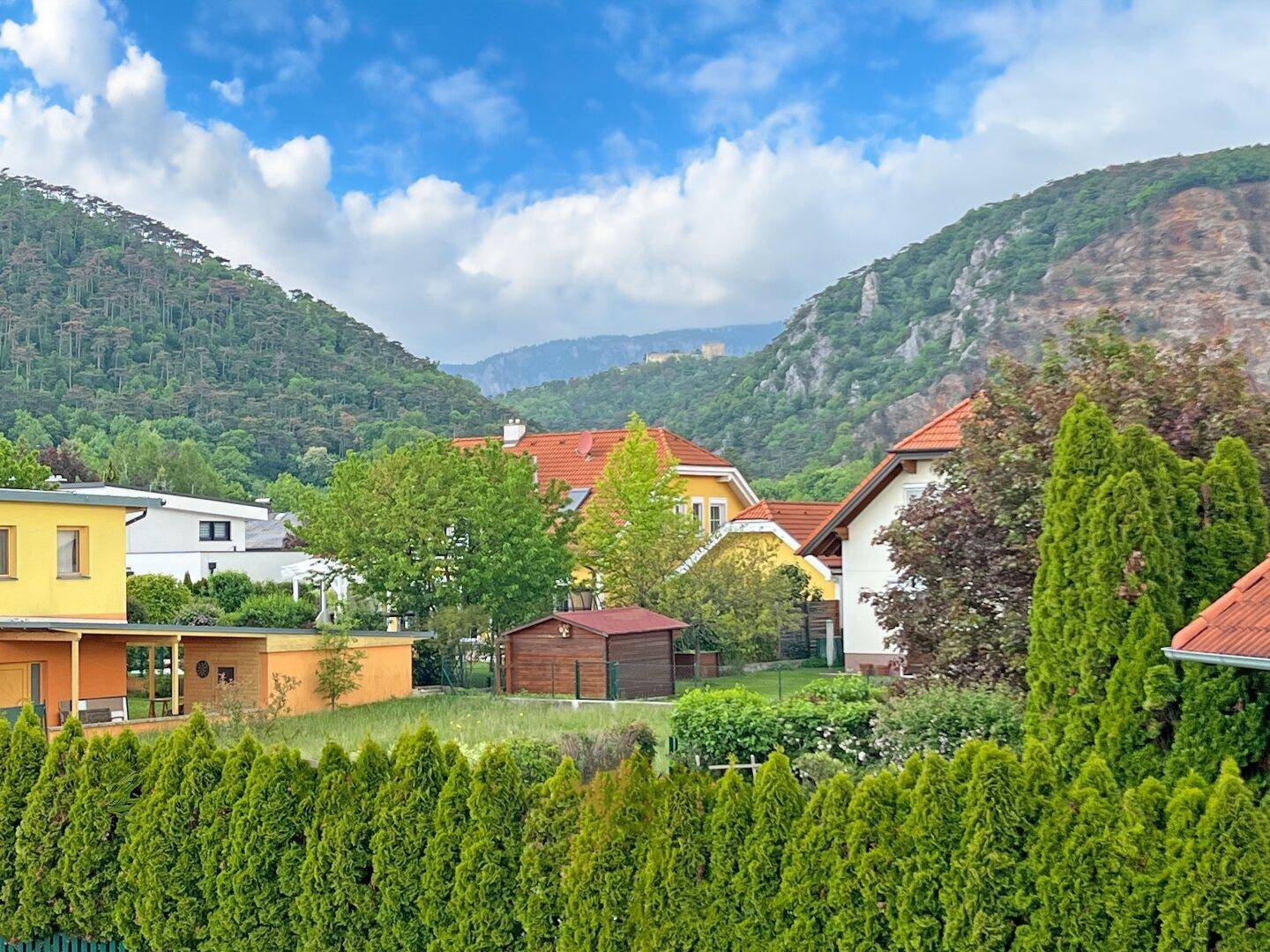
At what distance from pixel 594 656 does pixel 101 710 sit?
1187cm

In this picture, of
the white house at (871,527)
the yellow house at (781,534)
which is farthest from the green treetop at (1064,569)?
the yellow house at (781,534)

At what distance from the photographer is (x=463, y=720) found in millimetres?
28156

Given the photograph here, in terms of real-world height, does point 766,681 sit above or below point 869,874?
below

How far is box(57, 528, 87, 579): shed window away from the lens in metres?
31.9

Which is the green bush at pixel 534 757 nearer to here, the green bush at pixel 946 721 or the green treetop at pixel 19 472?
the green bush at pixel 946 721

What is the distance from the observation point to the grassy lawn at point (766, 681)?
35.8 m

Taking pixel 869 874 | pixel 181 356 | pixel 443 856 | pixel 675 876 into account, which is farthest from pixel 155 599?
pixel 181 356

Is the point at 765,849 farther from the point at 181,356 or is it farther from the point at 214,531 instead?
the point at 181,356

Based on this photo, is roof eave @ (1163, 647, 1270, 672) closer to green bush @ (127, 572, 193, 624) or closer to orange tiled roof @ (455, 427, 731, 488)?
green bush @ (127, 572, 193, 624)

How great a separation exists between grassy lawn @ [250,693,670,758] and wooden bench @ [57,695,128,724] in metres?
3.76

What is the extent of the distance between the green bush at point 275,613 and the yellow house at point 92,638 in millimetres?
6508

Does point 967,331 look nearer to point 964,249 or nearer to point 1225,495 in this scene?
point 964,249

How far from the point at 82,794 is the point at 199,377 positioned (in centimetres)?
9572

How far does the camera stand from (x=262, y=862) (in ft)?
36.8
